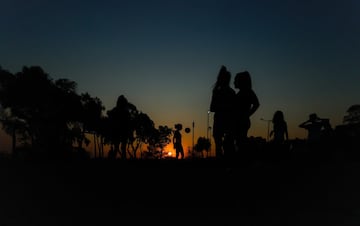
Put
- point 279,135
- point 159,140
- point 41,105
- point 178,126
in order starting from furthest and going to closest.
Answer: point 159,140, point 41,105, point 178,126, point 279,135

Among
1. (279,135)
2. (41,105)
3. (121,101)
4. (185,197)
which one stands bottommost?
(185,197)

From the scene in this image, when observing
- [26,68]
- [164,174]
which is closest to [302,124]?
[164,174]

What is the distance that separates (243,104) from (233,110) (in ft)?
0.72

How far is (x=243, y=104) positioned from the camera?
9.67 metres

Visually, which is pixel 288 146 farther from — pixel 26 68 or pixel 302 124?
pixel 26 68

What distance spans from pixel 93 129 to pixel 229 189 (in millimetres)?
57723

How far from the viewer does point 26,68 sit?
33.0m

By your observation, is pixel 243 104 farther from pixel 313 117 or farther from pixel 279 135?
pixel 313 117

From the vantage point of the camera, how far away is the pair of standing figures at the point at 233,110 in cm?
968

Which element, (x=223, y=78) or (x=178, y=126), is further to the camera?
(x=178, y=126)

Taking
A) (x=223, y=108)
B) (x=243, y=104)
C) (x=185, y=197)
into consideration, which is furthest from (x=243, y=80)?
(x=185, y=197)

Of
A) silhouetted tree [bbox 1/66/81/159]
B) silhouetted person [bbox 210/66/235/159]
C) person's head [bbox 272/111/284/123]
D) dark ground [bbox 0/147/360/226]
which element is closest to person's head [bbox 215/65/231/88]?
silhouetted person [bbox 210/66/235/159]

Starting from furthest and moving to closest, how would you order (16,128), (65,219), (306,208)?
(16,128) < (306,208) < (65,219)

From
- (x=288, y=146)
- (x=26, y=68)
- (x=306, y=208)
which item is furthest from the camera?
(x=26, y=68)
